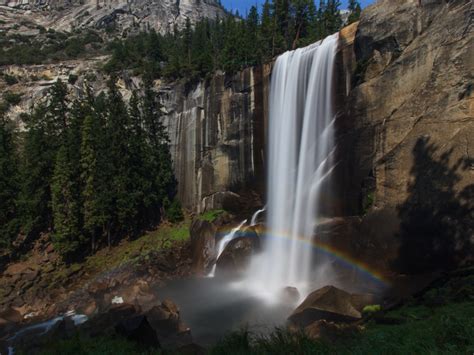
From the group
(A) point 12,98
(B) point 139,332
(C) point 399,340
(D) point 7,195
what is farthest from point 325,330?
(A) point 12,98

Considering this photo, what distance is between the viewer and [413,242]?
15398 mm

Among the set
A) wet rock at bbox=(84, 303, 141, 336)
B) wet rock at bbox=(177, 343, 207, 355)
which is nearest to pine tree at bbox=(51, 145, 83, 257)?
wet rock at bbox=(84, 303, 141, 336)

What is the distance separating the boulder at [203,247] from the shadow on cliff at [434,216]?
13789mm

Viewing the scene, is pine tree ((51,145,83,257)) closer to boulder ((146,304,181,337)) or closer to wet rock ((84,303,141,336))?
wet rock ((84,303,141,336))

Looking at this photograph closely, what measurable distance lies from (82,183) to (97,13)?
383ft

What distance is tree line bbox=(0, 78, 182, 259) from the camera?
27.7 metres

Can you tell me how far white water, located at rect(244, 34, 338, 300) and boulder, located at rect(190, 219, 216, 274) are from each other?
3887mm

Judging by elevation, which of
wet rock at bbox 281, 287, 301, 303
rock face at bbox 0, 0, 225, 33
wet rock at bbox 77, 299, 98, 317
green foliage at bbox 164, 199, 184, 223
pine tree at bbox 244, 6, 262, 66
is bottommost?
wet rock at bbox 77, 299, 98, 317

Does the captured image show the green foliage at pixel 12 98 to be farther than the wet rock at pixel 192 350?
Yes

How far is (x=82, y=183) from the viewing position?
96.4ft

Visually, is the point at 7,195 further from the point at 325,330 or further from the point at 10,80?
the point at 10,80

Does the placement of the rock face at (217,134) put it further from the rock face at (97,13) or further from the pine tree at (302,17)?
the rock face at (97,13)

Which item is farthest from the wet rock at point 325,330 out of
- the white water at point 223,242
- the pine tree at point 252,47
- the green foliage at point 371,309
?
the pine tree at point 252,47

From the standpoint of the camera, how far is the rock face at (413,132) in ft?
48.0
